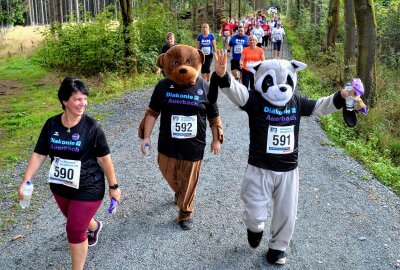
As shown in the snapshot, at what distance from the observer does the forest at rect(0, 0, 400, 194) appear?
9.94 meters

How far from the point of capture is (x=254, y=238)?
4512mm

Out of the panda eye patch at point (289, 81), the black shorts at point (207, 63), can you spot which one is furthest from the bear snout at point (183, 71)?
the black shorts at point (207, 63)

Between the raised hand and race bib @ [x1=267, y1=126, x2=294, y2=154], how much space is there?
775mm

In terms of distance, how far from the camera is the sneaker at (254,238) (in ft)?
14.7

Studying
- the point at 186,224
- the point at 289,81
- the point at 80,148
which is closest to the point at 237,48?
the point at 186,224

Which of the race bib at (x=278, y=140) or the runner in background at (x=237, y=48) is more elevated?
the runner in background at (x=237, y=48)

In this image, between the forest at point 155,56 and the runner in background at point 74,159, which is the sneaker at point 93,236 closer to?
the runner in background at point 74,159

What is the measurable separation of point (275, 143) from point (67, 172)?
202cm

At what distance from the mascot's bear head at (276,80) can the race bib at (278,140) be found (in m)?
0.25

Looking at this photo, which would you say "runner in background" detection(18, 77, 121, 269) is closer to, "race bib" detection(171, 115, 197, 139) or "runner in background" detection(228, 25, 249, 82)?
"race bib" detection(171, 115, 197, 139)

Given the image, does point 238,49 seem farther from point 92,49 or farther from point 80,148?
point 80,148

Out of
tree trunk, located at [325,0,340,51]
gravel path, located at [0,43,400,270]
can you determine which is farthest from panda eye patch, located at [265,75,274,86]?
tree trunk, located at [325,0,340,51]

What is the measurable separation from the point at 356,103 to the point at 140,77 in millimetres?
12716

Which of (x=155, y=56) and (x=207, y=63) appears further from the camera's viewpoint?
(x=155, y=56)
